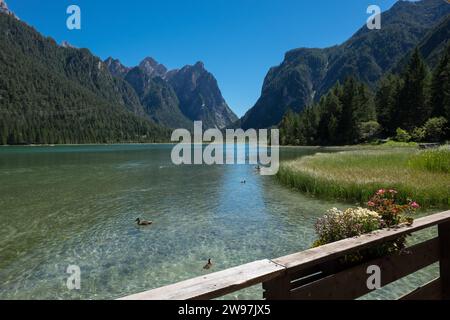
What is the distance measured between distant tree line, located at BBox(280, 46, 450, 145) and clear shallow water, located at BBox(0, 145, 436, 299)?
72602mm

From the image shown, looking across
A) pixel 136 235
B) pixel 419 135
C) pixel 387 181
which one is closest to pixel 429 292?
pixel 136 235

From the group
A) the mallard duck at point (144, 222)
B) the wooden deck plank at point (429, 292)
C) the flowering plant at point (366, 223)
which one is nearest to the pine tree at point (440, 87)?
the mallard duck at point (144, 222)

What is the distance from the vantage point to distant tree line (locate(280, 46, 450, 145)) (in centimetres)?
8331

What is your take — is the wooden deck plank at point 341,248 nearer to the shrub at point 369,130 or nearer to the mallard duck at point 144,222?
the mallard duck at point 144,222

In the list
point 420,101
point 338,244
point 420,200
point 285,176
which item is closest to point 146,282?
point 338,244

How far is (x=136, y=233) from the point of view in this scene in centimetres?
1753

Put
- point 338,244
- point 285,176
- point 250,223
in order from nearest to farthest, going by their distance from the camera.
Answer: point 338,244, point 250,223, point 285,176

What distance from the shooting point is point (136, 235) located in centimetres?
1714

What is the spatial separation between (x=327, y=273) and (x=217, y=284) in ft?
10.4

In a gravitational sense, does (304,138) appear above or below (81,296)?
above

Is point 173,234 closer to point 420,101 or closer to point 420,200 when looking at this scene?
point 420,200

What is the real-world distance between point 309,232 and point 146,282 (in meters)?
9.27
